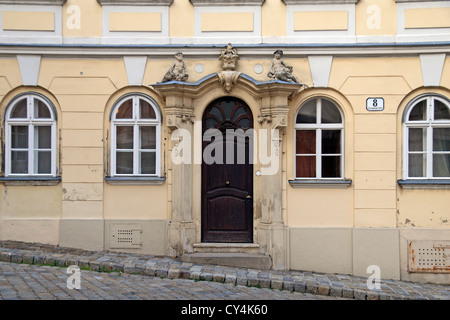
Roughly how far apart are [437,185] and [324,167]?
6.93 feet

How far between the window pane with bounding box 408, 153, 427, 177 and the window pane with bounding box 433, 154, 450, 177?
0.76ft

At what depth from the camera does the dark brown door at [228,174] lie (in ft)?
32.8

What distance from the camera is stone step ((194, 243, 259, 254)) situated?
9.78 meters

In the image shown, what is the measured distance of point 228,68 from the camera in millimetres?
9766

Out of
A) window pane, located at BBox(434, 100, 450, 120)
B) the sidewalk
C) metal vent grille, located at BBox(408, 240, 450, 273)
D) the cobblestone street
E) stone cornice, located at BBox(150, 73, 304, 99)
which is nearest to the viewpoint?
the cobblestone street

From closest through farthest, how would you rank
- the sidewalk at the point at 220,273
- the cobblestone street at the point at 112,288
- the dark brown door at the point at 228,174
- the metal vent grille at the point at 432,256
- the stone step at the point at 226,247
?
1. the cobblestone street at the point at 112,288
2. the sidewalk at the point at 220,273
3. the metal vent grille at the point at 432,256
4. the stone step at the point at 226,247
5. the dark brown door at the point at 228,174

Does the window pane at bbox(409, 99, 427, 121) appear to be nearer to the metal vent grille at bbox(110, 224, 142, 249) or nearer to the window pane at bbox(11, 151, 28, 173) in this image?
the metal vent grille at bbox(110, 224, 142, 249)

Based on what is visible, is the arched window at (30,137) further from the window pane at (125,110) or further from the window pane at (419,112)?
the window pane at (419,112)

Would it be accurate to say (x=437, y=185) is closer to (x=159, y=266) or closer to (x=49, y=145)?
(x=159, y=266)

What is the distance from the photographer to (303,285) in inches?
333

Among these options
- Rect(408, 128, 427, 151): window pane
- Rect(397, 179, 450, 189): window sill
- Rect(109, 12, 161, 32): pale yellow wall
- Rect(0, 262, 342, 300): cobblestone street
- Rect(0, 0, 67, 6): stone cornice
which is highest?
Rect(0, 0, 67, 6): stone cornice

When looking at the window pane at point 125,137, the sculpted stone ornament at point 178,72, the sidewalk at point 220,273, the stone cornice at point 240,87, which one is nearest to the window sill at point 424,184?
the sidewalk at point 220,273

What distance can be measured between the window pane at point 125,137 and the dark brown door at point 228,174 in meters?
1.44

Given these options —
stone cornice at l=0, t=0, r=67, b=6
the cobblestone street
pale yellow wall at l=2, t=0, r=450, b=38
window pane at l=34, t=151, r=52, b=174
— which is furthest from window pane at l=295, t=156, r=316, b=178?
stone cornice at l=0, t=0, r=67, b=6
